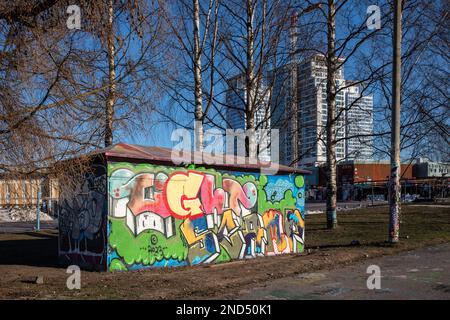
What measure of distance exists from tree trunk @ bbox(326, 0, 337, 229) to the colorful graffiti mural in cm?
594

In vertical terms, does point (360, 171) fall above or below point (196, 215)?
above

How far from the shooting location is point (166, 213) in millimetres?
11242

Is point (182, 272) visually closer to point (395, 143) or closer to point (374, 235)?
point (395, 143)

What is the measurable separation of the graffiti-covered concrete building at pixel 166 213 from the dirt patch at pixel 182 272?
1.74 ft

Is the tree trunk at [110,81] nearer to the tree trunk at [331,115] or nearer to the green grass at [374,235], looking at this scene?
the green grass at [374,235]

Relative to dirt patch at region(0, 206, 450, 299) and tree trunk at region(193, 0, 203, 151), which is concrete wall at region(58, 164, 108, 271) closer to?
dirt patch at region(0, 206, 450, 299)

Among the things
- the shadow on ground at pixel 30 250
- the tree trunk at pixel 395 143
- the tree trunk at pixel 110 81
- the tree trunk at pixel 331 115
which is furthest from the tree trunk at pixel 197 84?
the tree trunk at pixel 110 81

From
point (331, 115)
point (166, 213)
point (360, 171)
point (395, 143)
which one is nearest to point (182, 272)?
point (166, 213)

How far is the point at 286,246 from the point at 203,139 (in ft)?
21.3

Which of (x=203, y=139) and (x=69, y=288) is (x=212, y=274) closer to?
(x=69, y=288)

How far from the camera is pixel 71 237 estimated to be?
11.5 metres

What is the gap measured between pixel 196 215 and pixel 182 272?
1845mm

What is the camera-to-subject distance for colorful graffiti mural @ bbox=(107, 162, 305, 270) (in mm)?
10516

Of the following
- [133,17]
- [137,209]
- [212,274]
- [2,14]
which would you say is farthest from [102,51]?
[212,274]
